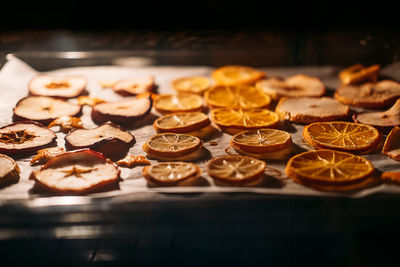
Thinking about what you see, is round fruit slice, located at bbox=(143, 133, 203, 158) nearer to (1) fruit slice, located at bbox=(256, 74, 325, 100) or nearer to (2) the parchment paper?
(2) the parchment paper

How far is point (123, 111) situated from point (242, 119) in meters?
0.57

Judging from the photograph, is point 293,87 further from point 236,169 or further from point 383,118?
point 236,169

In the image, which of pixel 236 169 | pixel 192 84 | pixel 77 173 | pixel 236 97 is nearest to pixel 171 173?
pixel 236 169

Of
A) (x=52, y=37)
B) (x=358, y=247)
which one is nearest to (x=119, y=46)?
(x=52, y=37)

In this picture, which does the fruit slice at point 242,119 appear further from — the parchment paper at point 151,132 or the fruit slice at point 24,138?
the fruit slice at point 24,138

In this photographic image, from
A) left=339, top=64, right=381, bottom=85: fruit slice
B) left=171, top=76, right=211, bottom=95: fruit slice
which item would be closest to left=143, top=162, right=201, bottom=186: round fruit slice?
left=171, top=76, right=211, bottom=95: fruit slice

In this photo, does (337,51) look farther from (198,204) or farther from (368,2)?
(198,204)

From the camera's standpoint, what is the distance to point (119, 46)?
2.84 meters

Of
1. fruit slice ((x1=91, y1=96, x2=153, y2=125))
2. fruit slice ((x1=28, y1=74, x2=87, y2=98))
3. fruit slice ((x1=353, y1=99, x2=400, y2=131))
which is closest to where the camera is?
fruit slice ((x1=353, y1=99, x2=400, y2=131))

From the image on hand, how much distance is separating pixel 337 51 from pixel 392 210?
5.63ft

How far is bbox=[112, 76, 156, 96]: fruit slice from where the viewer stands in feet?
8.35

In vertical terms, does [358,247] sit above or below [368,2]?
below

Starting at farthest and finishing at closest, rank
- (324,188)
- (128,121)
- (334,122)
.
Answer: (128,121) → (334,122) → (324,188)

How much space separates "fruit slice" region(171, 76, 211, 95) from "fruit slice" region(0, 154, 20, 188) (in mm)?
1068
